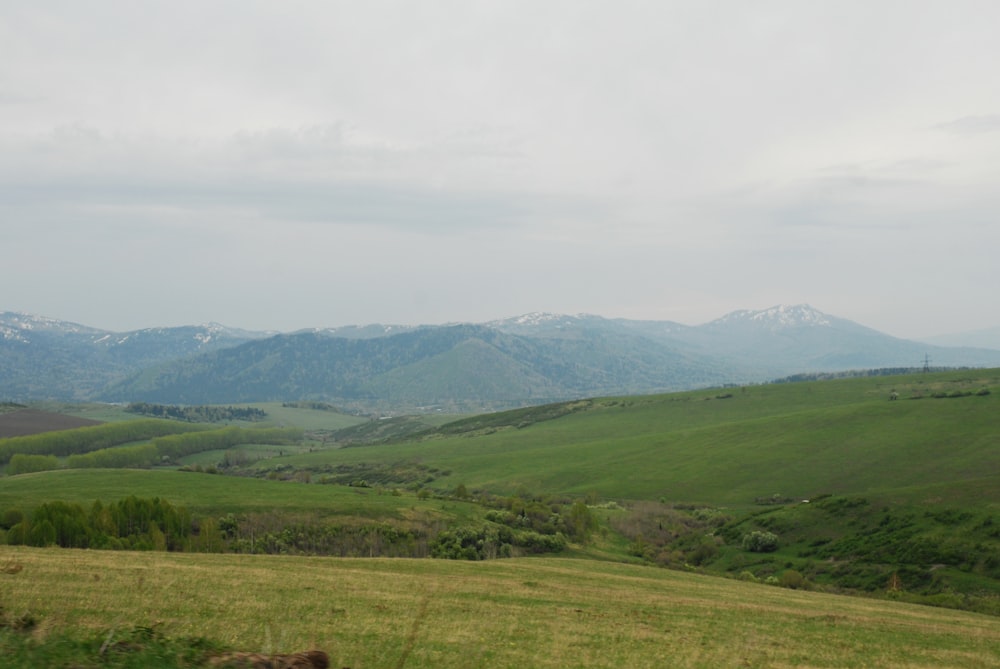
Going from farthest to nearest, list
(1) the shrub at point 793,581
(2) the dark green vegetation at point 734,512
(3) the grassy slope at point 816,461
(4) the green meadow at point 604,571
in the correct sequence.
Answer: (3) the grassy slope at point 816,461 < (2) the dark green vegetation at point 734,512 < (1) the shrub at point 793,581 < (4) the green meadow at point 604,571

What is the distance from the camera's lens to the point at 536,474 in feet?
632

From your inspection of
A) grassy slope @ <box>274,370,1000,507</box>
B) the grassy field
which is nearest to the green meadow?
the grassy field

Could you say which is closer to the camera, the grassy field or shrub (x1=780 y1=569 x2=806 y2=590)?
the grassy field

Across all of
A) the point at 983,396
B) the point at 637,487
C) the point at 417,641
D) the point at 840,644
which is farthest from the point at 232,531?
the point at 983,396

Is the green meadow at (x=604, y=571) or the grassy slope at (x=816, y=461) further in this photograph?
the grassy slope at (x=816, y=461)

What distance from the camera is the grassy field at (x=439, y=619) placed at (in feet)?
79.9

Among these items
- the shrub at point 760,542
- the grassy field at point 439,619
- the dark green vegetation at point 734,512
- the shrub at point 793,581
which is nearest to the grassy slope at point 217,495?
the dark green vegetation at point 734,512

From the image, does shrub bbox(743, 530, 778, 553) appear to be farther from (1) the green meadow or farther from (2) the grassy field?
(2) the grassy field

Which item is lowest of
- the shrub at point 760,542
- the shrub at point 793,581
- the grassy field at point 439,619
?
the shrub at point 760,542

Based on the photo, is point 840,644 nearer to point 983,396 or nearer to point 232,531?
point 232,531

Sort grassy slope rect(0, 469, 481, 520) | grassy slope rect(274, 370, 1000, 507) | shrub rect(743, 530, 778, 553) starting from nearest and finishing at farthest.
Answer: shrub rect(743, 530, 778, 553) → grassy slope rect(0, 469, 481, 520) → grassy slope rect(274, 370, 1000, 507)

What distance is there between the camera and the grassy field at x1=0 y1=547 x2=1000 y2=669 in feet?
79.9

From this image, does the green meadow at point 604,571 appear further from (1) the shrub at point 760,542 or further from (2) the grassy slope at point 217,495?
(2) the grassy slope at point 217,495

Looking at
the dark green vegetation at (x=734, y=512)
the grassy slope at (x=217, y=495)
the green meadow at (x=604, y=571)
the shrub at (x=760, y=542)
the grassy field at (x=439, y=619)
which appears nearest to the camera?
the grassy field at (x=439, y=619)
